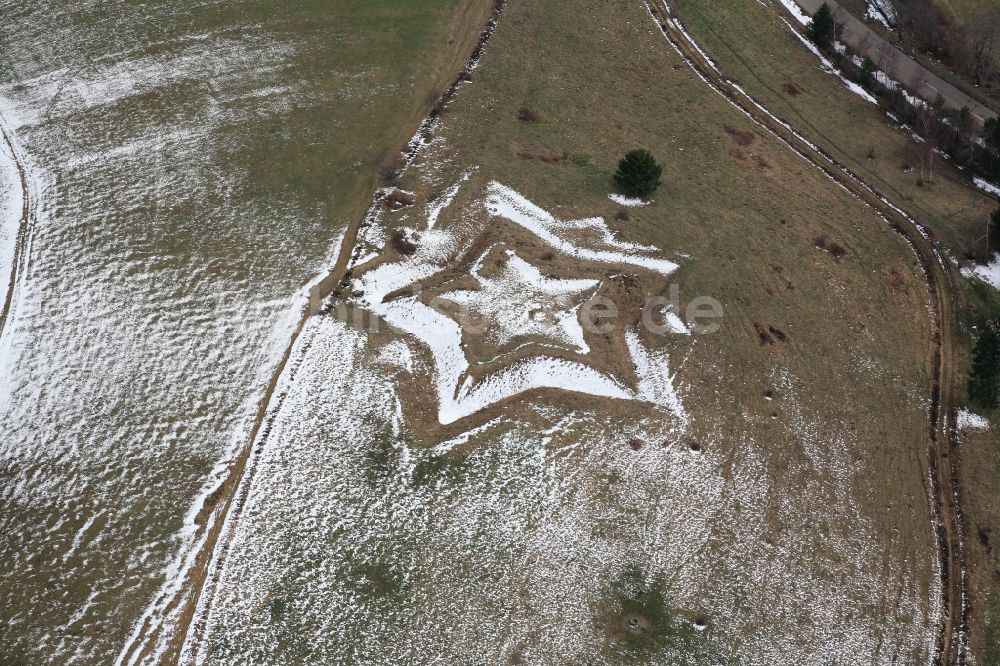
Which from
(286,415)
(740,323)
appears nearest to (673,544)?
(740,323)

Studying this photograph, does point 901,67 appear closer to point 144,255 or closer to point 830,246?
point 830,246

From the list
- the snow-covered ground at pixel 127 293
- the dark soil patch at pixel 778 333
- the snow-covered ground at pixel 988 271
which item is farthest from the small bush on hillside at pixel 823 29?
the snow-covered ground at pixel 127 293

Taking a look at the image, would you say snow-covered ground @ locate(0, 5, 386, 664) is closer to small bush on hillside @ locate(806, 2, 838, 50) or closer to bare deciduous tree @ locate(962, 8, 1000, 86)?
small bush on hillside @ locate(806, 2, 838, 50)

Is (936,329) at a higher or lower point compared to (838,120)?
lower

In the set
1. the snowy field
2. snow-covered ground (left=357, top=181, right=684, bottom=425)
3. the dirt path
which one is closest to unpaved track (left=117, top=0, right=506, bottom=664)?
the snowy field

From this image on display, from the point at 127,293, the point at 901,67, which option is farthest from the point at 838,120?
the point at 127,293

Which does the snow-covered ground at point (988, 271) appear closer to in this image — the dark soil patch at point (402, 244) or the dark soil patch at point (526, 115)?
the dark soil patch at point (526, 115)

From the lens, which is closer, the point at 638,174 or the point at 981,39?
the point at 638,174
